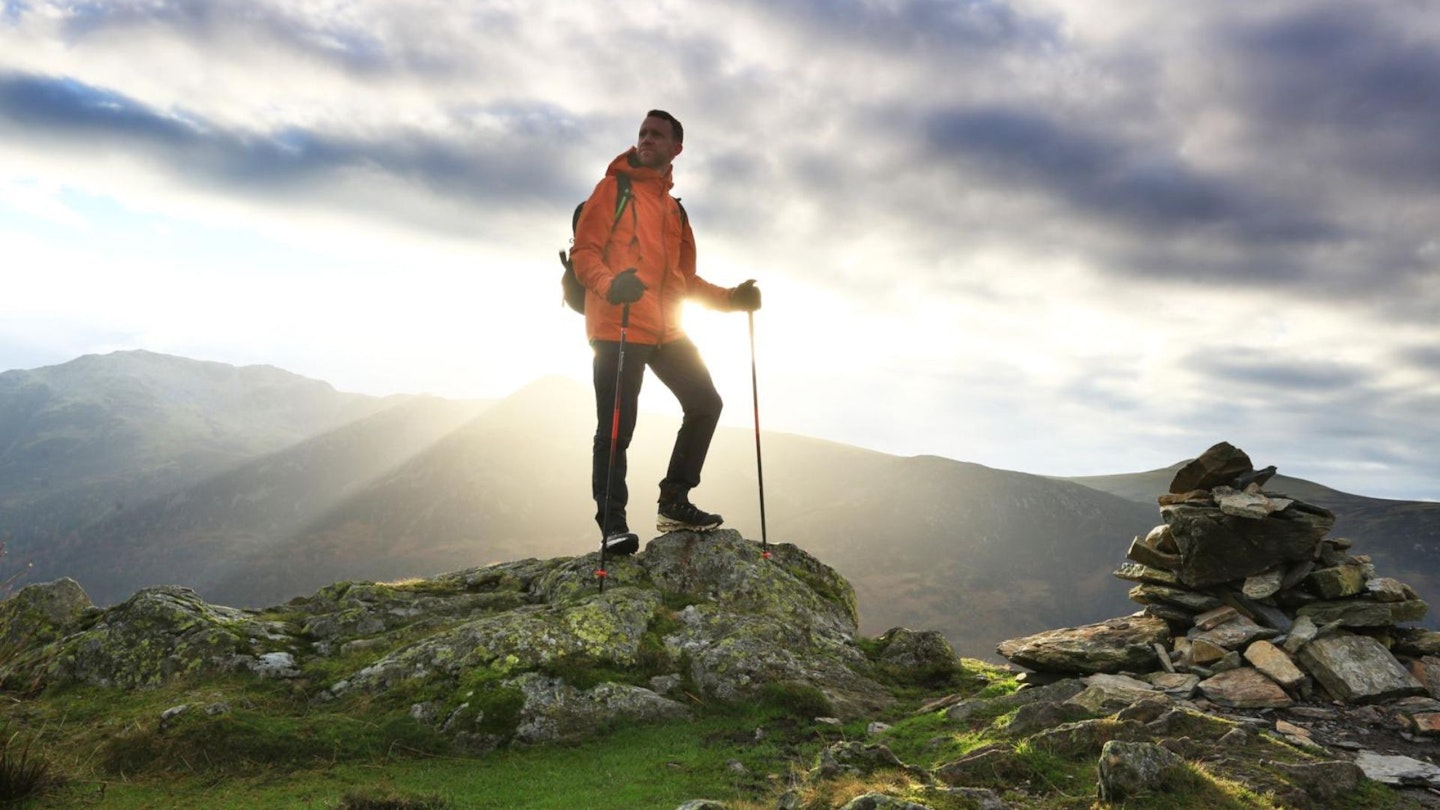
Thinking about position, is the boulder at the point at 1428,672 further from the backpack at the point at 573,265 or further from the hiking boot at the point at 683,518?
the backpack at the point at 573,265

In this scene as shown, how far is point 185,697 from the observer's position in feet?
29.4

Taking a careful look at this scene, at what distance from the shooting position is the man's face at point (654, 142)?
39.1 ft

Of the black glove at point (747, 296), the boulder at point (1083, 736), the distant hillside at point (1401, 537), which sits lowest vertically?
the distant hillside at point (1401, 537)

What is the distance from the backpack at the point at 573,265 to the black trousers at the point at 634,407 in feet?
2.74

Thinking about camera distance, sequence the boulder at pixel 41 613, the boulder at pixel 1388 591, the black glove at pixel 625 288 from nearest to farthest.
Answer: the black glove at pixel 625 288, the boulder at pixel 1388 591, the boulder at pixel 41 613

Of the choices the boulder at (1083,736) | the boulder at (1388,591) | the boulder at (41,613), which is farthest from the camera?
the boulder at (41,613)

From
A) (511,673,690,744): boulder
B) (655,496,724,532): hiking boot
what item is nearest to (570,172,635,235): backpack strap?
(655,496,724,532): hiking boot

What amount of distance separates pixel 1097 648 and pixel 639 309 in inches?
340

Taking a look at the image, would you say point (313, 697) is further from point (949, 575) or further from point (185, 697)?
point (949, 575)

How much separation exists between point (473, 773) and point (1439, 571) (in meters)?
213

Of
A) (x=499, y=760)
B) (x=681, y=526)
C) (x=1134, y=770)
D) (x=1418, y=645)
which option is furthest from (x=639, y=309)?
(x=1418, y=645)

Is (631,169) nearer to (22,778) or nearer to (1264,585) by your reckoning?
(22,778)

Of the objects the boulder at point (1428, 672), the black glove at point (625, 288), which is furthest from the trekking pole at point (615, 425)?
the boulder at point (1428, 672)

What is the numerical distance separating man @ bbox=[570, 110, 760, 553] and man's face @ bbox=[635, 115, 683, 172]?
0.05 ft
